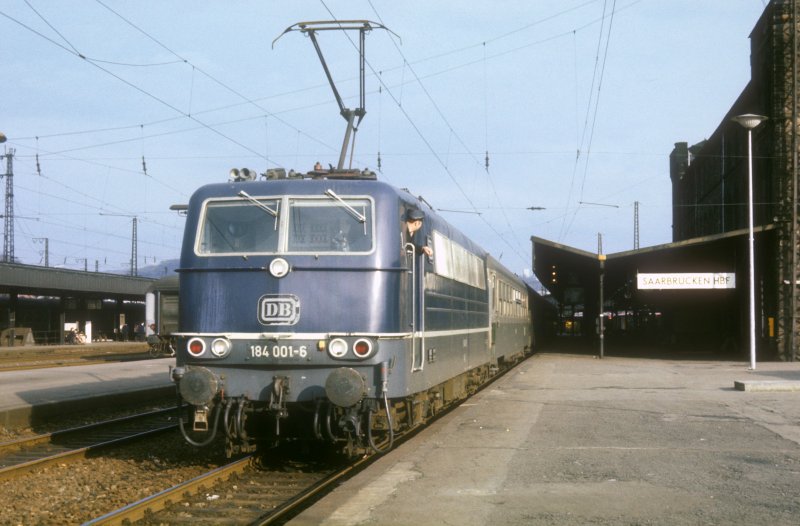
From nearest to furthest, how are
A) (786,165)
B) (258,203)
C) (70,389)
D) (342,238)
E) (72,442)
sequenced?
(342,238), (258,203), (72,442), (70,389), (786,165)

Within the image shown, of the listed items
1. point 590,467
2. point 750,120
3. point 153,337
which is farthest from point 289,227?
point 153,337

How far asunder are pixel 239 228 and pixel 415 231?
2.04 m

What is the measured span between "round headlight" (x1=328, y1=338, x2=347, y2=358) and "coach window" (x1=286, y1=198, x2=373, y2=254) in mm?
989

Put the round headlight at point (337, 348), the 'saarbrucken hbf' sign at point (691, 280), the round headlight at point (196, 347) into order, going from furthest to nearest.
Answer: the 'saarbrucken hbf' sign at point (691, 280), the round headlight at point (196, 347), the round headlight at point (337, 348)

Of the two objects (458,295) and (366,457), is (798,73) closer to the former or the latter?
(458,295)

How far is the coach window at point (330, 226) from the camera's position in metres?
9.92

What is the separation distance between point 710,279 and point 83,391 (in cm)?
2276

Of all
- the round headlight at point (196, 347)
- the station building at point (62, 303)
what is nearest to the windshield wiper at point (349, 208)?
the round headlight at point (196, 347)

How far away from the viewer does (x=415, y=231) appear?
10750mm

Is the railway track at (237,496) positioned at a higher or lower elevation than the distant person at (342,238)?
lower

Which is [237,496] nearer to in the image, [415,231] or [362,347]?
[362,347]

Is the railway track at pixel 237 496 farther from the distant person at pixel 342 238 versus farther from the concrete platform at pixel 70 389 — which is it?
the concrete platform at pixel 70 389

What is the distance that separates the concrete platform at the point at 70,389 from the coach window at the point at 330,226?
276 inches

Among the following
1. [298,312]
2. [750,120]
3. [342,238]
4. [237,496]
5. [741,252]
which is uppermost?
[750,120]
